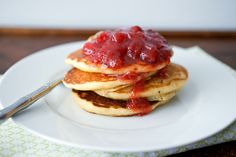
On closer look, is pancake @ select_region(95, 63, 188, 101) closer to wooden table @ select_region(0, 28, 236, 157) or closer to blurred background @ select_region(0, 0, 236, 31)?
wooden table @ select_region(0, 28, 236, 157)

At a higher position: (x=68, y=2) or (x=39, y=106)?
(x=68, y=2)

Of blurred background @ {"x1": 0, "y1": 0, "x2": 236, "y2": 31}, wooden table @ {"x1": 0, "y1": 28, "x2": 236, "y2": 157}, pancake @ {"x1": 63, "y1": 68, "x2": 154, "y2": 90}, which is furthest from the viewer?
blurred background @ {"x1": 0, "y1": 0, "x2": 236, "y2": 31}

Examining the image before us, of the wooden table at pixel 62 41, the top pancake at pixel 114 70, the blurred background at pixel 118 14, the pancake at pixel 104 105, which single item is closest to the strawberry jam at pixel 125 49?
the top pancake at pixel 114 70

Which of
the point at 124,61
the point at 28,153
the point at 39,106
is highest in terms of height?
the point at 124,61

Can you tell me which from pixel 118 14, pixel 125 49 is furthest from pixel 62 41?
pixel 125 49

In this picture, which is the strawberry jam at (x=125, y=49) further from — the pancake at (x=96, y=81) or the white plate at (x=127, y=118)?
the white plate at (x=127, y=118)

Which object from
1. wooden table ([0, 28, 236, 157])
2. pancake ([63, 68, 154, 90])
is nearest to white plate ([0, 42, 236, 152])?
pancake ([63, 68, 154, 90])

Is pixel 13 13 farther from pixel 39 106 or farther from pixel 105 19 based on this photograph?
pixel 39 106

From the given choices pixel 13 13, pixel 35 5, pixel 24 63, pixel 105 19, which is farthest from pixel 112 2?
pixel 24 63
